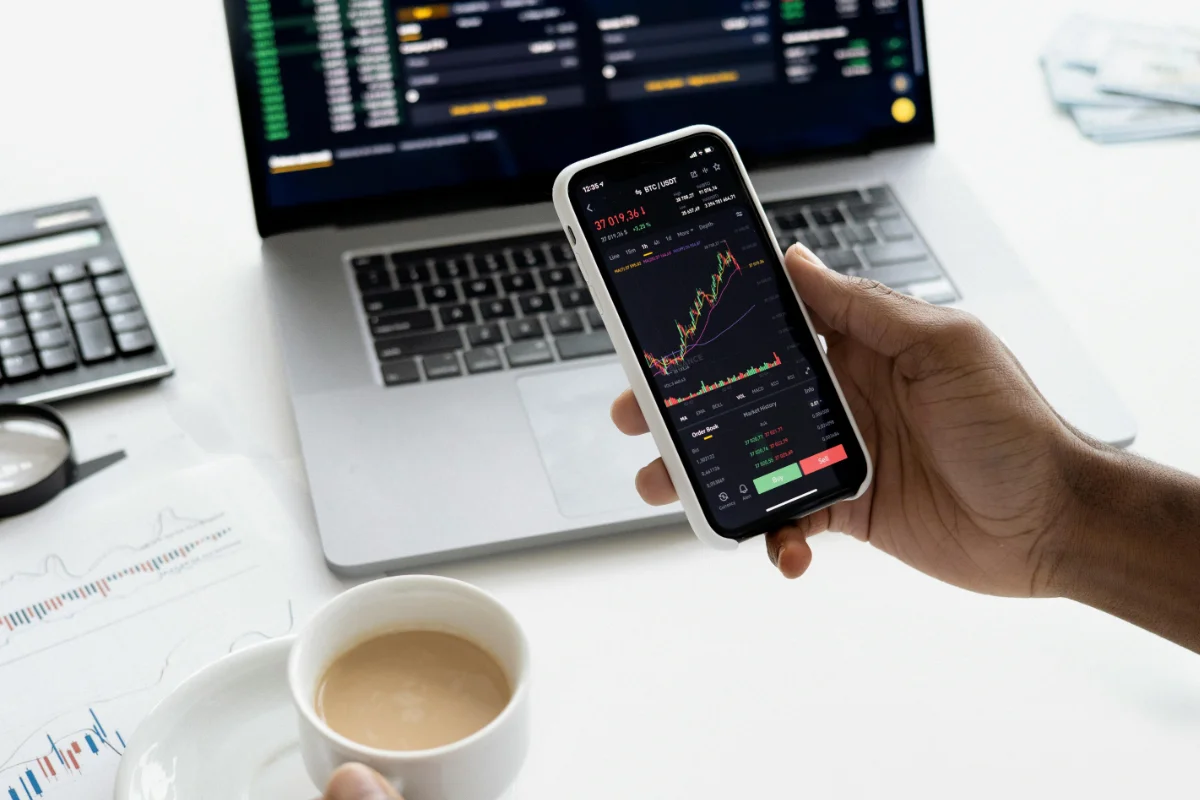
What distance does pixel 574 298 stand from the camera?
0.85 meters

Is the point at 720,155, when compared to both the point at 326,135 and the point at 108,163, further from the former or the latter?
the point at 108,163

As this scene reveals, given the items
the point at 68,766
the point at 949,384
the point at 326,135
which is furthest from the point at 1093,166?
the point at 68,766

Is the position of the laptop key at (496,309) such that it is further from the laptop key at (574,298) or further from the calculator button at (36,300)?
the calculator button at (36,300)

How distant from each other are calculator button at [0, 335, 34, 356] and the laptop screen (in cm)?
19

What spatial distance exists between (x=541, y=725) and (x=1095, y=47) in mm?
930

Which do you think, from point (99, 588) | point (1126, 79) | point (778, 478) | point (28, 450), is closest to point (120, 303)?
point (28, 450)

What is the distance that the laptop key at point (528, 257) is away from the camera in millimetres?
872

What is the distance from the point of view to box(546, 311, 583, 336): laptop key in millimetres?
→ 824

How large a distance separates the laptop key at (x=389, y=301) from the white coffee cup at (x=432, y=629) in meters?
0.34

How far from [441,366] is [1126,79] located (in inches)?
29.7

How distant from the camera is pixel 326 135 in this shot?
2.85 feet

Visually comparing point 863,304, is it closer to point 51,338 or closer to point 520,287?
point 520,287

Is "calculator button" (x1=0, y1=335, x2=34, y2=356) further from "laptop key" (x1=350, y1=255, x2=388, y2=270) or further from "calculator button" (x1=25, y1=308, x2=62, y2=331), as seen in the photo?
"laptop key" (x1=350, y1=255, x2=388, y2=270)

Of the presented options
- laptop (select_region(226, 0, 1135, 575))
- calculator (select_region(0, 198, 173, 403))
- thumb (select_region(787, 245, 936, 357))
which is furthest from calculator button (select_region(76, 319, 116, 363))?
thumb (select_region(787, 245, 936, 357))
